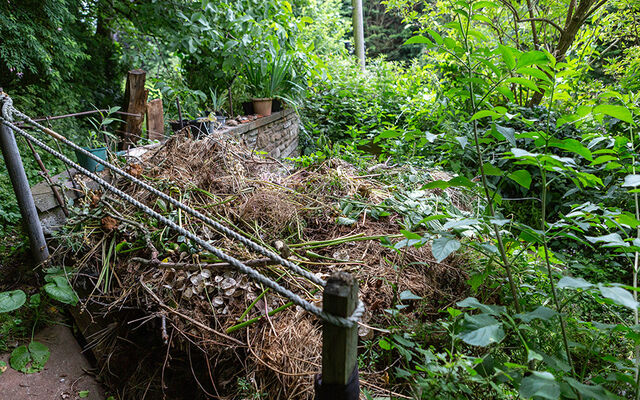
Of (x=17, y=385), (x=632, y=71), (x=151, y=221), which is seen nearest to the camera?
(x=17, y=385)

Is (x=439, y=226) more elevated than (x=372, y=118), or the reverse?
(x=372, y=118)

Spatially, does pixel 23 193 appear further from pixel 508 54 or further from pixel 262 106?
pixel 262 106

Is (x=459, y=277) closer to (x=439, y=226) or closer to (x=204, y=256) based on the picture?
(x=439, y=226)

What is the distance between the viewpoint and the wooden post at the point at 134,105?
2857 mm

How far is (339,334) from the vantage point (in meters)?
0.86

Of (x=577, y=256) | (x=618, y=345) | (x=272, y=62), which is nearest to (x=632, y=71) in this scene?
(x=577, y=256)

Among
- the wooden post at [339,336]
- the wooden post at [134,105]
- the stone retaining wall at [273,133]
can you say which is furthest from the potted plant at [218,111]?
the wooden post at [339,336]

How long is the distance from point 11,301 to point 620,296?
255 centimetres

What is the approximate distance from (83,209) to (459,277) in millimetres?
Result: 2411

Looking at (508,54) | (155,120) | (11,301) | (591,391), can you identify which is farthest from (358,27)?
(591,391)

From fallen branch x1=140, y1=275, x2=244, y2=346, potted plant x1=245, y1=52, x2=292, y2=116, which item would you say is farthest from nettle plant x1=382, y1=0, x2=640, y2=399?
potted plant x1=245, y1=52, x2=292, y2=116

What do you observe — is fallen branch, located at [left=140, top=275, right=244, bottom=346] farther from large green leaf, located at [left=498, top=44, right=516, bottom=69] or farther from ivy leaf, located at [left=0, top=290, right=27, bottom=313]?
large green leaf, located at [left=498, top=44, right=516, bottom=69]

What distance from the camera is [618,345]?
1767mm

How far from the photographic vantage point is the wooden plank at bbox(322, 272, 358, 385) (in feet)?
2.73
